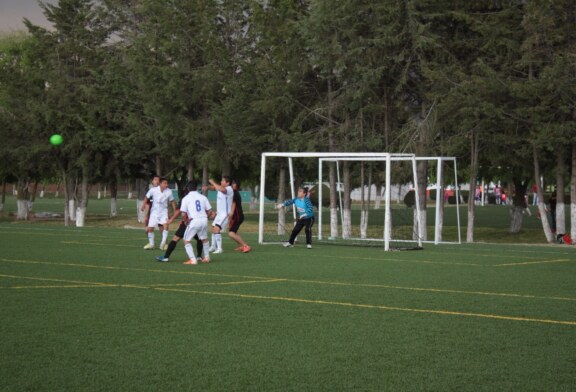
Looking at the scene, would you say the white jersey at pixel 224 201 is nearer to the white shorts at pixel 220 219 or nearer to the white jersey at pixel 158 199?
the white shorts at pixel 220 219

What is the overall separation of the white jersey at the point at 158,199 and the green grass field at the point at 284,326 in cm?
519

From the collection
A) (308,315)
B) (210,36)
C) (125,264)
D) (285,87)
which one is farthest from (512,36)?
(308,315)

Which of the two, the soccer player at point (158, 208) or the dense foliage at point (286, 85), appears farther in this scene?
the dense foliage at point (286, 85)

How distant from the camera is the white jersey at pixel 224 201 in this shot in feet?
83.0

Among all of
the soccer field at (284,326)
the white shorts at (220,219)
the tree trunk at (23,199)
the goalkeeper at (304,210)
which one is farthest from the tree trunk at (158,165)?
the soccer field at (284,326)

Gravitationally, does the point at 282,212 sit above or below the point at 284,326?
above

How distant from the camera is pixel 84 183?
50875mm

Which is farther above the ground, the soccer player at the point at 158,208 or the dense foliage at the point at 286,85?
the dense foliage at the point at 286,85

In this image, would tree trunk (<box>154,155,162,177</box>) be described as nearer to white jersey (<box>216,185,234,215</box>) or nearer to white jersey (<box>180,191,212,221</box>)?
white jersey (<box>216,185,234,215</box>)

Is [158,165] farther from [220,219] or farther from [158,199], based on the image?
[220,219]

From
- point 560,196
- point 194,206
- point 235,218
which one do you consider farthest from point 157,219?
point 560,196

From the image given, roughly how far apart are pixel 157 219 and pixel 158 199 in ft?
1.90

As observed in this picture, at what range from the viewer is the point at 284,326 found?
12.0m

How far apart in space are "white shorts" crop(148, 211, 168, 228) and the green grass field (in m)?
4.94
